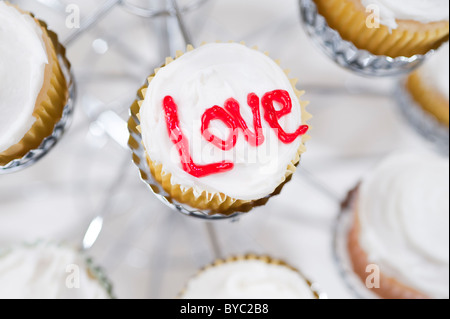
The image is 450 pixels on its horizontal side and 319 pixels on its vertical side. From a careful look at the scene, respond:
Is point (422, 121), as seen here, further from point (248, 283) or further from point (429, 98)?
point (248, 283)

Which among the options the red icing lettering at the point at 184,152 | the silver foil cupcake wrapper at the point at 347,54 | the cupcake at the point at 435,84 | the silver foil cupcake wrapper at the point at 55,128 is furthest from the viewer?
the cupcake at the point at 435,84

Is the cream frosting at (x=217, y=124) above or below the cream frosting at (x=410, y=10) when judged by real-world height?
below

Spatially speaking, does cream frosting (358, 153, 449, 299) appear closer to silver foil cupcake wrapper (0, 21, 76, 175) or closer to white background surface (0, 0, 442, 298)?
white background surface (0, 0, 442, 298)

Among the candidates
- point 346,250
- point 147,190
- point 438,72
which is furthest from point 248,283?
point 438,72

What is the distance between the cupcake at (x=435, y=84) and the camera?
3.97 ft

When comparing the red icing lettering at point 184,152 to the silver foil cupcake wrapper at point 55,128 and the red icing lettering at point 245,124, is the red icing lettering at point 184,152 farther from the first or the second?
the silver foil cupcake wrapper at point 55,128

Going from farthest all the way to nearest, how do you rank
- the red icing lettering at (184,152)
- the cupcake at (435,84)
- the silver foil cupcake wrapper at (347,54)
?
the cupcake at (435,84)
the silver foil cupcake wrapper at (347,54)
the red icing lettering at (184,152)

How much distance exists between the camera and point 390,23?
91 cm

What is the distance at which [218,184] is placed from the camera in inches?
30.1

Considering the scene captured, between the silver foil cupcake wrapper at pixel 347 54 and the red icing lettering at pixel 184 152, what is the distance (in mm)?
414

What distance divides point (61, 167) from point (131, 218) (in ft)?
0.89

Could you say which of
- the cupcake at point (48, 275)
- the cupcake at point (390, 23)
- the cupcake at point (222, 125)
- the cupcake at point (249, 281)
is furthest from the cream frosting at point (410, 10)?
the cupcake at point (48, 275)

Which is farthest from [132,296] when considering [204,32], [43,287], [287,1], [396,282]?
[287,1]

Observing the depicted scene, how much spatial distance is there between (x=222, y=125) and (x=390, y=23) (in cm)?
41
